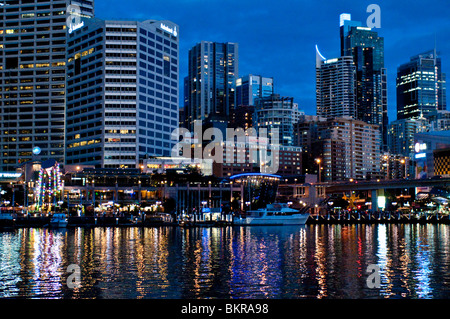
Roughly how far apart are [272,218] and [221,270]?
78431 millimetres

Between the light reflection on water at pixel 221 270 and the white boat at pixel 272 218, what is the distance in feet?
166

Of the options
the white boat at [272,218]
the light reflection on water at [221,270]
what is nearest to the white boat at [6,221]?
the light reflection on water at [221,270]

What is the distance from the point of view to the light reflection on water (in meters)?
38.4

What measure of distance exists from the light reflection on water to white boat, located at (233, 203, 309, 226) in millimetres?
50501

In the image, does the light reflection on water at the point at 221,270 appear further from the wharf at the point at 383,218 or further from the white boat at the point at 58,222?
the wharf at the point at 383,218

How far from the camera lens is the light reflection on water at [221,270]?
126ft

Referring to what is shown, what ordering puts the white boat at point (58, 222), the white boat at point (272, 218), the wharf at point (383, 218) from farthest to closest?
the wharf at point (383, 218) < the white boat at point (272, 218) < the white boat at point (58, 222)

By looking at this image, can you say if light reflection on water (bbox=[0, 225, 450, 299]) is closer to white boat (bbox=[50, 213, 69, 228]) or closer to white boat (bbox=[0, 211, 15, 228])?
white boat (bbox=[50, 213, 69, 228])

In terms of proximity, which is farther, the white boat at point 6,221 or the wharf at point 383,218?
the wharf at point 383,218

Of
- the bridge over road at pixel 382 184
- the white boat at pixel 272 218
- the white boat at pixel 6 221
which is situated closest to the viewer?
the white boat at pixel 6 221

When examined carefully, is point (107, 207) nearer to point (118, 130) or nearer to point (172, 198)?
point (172, 198)

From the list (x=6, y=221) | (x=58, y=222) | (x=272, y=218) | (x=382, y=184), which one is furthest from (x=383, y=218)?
(x=6, y=221)

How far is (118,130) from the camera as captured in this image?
654ft
